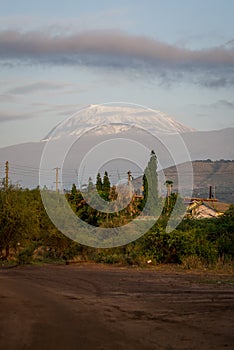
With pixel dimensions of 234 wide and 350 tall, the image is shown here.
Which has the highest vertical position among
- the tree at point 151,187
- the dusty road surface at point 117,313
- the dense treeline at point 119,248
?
the tree at point 151,187

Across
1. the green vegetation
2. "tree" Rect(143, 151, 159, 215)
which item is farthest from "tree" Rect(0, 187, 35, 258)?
"tree" Rect(143, 151, 159, 215)

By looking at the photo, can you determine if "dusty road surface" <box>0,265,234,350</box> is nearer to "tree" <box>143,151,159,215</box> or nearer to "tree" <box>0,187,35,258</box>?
"tree" <box>0,187,35,258</box>

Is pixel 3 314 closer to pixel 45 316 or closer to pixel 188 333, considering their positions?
pixel 45 316

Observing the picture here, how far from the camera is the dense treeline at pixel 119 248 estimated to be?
3353cm

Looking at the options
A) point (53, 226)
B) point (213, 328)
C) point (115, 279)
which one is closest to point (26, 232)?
point (53, 226)

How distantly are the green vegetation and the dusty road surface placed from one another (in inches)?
335

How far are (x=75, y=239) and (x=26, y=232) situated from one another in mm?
2984

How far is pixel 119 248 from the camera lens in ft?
120

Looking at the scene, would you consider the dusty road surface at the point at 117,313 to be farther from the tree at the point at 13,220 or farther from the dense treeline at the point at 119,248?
the tree at the point at 13,220

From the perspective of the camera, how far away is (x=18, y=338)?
11516mm

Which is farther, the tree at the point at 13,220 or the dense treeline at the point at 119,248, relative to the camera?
the tree at the point at 13,220

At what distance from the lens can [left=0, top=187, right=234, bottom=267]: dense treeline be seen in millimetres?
33531

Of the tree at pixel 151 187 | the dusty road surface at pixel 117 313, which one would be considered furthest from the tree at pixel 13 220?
the dusty road surface at pixel 117 313

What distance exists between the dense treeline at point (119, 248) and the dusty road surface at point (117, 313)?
8.43m
